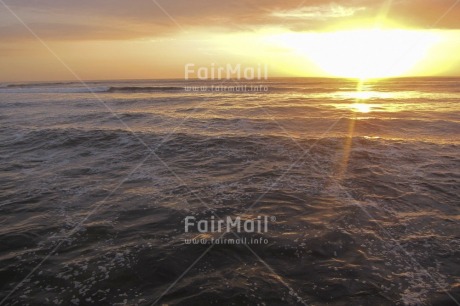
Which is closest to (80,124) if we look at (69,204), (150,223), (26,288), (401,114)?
→ (69,204)

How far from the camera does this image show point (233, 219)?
700 cm

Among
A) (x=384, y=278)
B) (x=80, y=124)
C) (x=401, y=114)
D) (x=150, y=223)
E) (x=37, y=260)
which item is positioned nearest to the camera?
(x=384, y=278)

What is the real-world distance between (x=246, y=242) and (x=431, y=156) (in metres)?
8.85

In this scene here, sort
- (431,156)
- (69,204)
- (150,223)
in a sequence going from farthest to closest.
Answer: (431,156) → (69,204) → (150,223)

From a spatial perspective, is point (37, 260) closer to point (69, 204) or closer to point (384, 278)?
point (69, 204)

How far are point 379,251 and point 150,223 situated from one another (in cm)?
444

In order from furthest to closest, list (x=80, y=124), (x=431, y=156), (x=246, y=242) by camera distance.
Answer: (x=80, y=124)
(x=431, y=156)
(x=246, y=242)

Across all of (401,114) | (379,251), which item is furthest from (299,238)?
(401,114)

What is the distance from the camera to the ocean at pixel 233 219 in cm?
482

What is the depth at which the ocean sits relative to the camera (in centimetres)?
482

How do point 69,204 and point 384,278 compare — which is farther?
point 69,204

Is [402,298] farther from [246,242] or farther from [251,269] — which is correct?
[246,242]

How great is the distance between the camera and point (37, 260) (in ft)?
18.1

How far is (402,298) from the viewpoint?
180 inches
